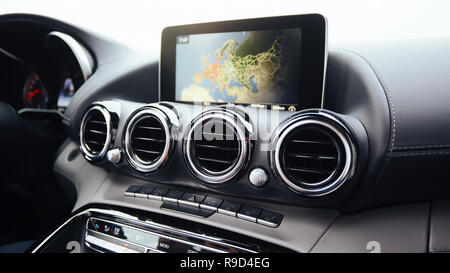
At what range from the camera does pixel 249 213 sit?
933mm

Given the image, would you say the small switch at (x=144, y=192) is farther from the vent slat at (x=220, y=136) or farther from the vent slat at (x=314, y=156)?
the vent slat at (x=314, y=156)

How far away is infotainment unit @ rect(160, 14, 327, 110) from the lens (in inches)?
37.1

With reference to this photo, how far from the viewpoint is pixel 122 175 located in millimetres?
1266

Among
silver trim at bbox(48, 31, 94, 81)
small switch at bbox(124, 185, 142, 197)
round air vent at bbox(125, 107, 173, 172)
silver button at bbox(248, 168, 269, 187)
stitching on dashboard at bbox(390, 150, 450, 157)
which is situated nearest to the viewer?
stitching on dashboard at bbox(390, 150, 450, 157)

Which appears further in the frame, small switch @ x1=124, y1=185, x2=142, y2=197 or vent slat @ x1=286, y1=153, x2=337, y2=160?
small switch @ x1=124, y1=185, x2=142, y2=197

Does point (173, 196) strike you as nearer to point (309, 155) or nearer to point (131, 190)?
point (131, 190)

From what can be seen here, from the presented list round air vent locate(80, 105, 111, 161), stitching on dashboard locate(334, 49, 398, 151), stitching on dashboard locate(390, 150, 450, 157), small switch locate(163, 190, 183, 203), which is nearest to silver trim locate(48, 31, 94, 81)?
round air vent locate(80, 105, 111, 161)

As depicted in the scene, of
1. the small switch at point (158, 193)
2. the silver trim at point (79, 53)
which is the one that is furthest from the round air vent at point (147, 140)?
the silver trim at point (79, 53)

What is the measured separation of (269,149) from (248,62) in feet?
1.14

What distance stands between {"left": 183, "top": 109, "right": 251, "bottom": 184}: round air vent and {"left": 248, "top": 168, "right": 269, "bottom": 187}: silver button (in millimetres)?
43

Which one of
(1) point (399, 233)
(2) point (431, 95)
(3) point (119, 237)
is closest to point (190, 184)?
(3) point (119, 237)

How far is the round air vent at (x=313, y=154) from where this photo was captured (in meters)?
0.79

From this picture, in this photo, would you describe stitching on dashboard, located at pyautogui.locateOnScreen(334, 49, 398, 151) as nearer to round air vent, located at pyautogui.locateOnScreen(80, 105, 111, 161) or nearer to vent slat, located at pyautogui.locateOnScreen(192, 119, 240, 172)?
vent slat, located at pyautogui.locateOnScreen(192, 119, 240, 172)

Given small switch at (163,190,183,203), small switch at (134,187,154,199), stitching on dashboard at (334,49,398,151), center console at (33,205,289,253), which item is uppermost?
stitching on dashboard at (334,49,398,151)
